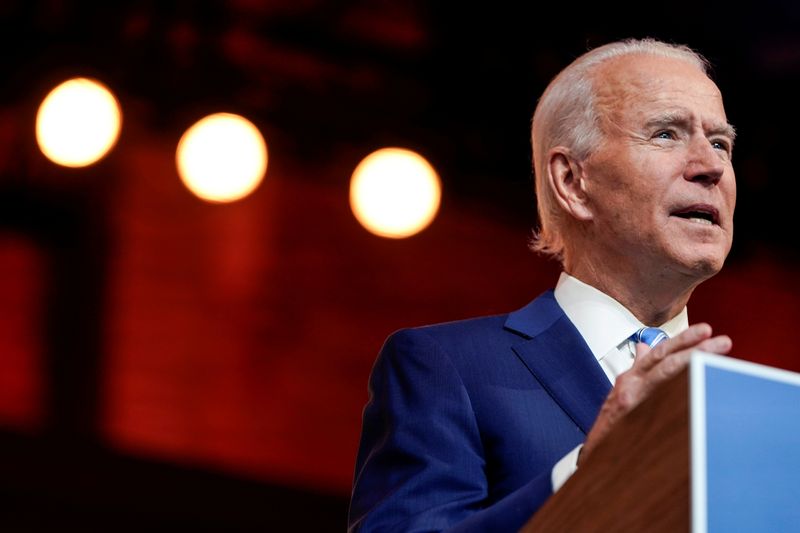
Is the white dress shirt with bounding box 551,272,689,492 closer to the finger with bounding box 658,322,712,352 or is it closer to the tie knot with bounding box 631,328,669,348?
the tie knot with bounding box 631,328,669,348

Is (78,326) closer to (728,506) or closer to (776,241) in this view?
(776,241)

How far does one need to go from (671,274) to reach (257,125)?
2.72 m

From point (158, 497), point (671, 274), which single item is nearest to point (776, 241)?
point (158, 497)

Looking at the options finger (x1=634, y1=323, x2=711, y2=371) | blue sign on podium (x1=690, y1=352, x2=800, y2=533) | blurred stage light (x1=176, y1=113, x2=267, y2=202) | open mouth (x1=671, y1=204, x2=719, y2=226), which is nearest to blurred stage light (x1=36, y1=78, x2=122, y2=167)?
blurred stage light (x1=176, y1=113, x2=267, y2=202)

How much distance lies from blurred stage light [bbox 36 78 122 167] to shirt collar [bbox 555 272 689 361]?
8.24ft

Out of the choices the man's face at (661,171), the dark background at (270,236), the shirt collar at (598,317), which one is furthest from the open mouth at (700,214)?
the dark background at (270,236)

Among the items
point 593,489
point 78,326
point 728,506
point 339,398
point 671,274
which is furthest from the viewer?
point 339,398

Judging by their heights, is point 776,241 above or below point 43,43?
below

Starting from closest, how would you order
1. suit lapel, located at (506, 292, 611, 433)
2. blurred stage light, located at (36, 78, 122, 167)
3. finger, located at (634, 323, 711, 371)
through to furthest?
finger, located at (634, 323, 711, 371)
suit lapel, located at (506, 292, 611, 433)
blurred stage light, located at (36, 78, 122, 167)

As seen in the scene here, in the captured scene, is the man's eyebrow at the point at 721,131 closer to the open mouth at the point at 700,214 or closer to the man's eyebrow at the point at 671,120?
the man's eyebrow at the point at 671,120

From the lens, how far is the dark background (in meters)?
4.43

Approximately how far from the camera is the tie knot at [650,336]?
6.38 ft

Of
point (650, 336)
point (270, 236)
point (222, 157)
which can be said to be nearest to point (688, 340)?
point (650, 336)

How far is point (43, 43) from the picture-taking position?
4316mm
